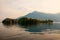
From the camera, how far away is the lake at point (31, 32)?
5.03 feet

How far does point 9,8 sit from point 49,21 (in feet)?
1.58

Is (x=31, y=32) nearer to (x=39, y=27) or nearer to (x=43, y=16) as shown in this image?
(x=39, y=27)

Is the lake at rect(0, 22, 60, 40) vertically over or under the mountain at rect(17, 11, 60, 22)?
under

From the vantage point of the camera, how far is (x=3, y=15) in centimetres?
158

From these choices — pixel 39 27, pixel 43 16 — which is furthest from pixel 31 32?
pixel 43 16

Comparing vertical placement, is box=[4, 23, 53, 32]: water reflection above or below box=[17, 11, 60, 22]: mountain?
below

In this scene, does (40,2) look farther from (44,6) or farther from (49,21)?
(49,21)

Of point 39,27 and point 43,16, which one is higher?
point 43,16

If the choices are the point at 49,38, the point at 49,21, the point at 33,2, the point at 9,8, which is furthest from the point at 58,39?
the point at 9,8

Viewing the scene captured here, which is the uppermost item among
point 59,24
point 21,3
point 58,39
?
point 21,3

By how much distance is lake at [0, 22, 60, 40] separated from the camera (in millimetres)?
1532

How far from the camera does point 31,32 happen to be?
154 centimetres

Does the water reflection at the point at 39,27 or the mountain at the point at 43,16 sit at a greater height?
the mountain at the point at 43,16

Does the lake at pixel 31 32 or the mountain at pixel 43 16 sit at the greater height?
the mountain at pixel 43 16
